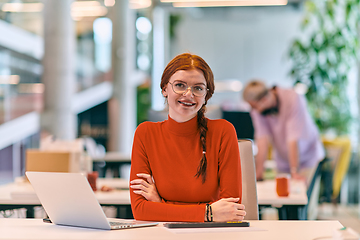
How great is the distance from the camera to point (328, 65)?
20.6ft

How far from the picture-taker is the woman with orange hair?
1771mm

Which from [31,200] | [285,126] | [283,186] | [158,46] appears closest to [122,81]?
[158,46]

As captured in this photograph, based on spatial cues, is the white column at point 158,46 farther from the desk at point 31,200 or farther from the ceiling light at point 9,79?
the desk at point 31,200

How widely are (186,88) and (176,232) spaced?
636mm

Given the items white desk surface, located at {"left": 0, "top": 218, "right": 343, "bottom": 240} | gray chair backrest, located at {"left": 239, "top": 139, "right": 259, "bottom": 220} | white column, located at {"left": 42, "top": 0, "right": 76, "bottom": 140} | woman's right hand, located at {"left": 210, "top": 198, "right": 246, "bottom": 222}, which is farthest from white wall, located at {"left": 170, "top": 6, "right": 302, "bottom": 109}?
white desk surface, located at {"left": 0, "top": 218, "right": 343, "bottom": 240}

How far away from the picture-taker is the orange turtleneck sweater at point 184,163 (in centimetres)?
177

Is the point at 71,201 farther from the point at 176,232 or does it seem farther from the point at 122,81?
the point at 122,81

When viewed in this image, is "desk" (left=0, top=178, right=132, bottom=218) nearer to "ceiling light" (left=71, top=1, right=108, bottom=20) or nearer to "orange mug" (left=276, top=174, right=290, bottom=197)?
"orange mug" (left=276, top=174, right=290, bottom=197)

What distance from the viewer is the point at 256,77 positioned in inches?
361

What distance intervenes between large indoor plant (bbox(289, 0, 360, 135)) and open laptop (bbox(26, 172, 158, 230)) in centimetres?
531

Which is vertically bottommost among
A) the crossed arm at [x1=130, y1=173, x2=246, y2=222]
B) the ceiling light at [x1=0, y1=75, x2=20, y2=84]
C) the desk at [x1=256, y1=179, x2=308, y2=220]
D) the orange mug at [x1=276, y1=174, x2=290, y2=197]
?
the desk at [x1=256, y1=179, x2=308, y2=220]

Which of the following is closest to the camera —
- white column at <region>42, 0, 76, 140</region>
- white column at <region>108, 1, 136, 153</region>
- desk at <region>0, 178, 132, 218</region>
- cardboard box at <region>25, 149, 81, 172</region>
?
desk at <region>0, 178, 132, 218</region>

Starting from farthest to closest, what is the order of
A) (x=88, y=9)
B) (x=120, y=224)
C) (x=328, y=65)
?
(x=88, y=9)
(x=328, y=65)
(x=120, y=224)

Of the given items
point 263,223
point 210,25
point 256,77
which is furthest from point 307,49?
point 263,223
